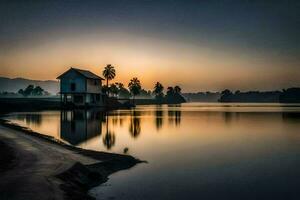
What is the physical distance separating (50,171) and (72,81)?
80876 millimetres

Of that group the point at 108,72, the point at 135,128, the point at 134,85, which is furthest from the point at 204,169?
the point at 134,85

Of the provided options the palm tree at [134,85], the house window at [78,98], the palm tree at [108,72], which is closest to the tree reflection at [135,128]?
the house window at [78,98]

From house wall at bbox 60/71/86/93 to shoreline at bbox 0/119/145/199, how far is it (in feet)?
230

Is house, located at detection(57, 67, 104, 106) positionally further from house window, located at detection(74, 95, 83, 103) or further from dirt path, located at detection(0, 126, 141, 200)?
dirt path, located at detection(0, 126, 141, 200)

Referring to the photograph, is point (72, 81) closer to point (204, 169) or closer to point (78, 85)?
point (78, 85)

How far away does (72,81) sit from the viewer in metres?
94.2

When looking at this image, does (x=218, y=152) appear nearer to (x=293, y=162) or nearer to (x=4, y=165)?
(x=293, y=162)

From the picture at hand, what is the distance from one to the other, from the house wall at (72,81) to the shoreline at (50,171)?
230ft

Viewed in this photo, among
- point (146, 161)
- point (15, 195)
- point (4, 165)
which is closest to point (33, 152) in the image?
point (4, 165)

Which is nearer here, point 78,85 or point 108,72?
point 78,85

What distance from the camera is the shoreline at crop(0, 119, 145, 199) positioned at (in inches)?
501

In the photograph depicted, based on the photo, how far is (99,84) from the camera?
341ft

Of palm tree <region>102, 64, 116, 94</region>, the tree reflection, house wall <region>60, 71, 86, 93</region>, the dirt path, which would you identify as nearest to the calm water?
the dirt path

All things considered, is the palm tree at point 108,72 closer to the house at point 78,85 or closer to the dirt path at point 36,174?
the house at point 78,85
